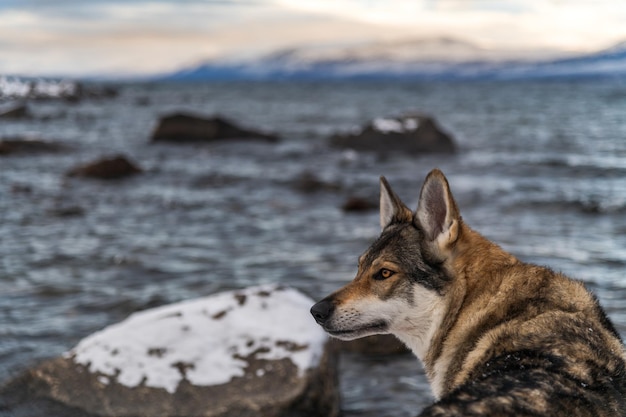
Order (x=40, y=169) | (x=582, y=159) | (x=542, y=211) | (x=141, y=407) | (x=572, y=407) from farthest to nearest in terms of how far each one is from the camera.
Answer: (x=582, y=159), (x=40, y=169), (x=542, y=211), (x=141, y=407), (x=572, y=407)

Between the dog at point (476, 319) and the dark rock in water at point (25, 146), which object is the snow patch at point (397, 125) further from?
the dog at point (476, 319)

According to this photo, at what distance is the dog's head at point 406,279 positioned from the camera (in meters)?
4.36

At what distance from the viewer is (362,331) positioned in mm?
4742

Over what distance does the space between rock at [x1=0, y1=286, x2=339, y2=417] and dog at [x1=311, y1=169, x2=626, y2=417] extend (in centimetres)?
287

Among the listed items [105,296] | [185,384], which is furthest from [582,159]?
[185,384]

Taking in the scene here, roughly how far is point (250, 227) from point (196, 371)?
35.0ft

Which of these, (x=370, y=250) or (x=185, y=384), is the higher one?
(x=370, y=250)

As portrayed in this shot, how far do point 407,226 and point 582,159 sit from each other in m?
29.7

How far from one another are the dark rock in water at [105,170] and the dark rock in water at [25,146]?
8950 millimetres

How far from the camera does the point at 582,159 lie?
32031 mm

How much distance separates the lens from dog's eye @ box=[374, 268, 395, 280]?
180 inches

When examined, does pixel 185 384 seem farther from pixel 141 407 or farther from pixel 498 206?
pixel 498 206

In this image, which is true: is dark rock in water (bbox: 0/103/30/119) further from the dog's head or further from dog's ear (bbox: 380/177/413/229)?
the dog's head

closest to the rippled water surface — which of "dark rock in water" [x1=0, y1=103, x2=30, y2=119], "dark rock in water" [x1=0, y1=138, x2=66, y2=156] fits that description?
"dark rock in water" [x1=0, y1=138, x2=66, y2=156]
